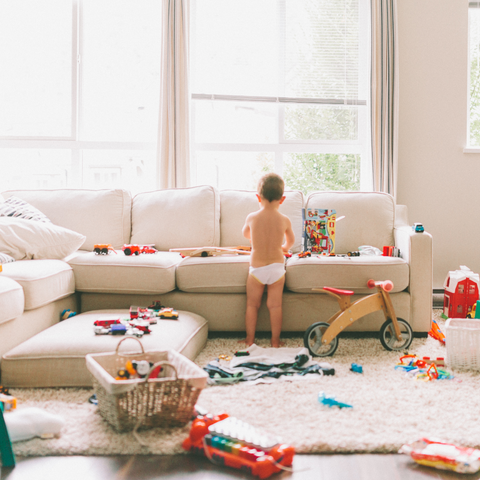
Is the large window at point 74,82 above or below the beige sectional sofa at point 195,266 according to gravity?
above

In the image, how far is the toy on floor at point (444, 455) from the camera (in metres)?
1.26

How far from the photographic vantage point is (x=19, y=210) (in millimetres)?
2842

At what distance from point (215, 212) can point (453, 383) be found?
70.2 inches

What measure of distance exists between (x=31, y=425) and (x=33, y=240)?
4.33ft

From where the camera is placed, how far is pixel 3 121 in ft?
12.5

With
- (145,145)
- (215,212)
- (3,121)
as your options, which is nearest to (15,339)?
(215,212)

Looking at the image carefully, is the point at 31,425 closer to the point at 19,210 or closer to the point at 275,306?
the point at 275,306

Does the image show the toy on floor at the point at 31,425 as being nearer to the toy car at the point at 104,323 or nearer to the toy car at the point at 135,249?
the toy car at the point at 104,323

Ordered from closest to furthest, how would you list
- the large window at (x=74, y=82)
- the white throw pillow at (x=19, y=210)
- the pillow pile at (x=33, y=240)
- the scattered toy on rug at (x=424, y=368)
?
the scattered toy on rug at (x=424, y=368) < the pillow pile at (x=33, y=240) < the white throw pillow at (x=19, y=210) < the large window at (x=74, y=82)

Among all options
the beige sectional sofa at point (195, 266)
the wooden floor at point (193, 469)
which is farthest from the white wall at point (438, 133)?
the wooden floor at point (193, 469)

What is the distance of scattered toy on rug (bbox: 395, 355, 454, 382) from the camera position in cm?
195

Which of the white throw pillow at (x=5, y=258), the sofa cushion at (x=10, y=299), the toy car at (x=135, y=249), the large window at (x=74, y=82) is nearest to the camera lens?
the sofa cushion at (x=10, y=299)

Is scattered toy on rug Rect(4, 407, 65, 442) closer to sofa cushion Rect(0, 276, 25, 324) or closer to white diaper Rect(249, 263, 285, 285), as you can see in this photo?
sofa cushion Rect(0, 276, 25, 324)

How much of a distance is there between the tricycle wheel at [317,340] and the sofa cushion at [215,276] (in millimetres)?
454
